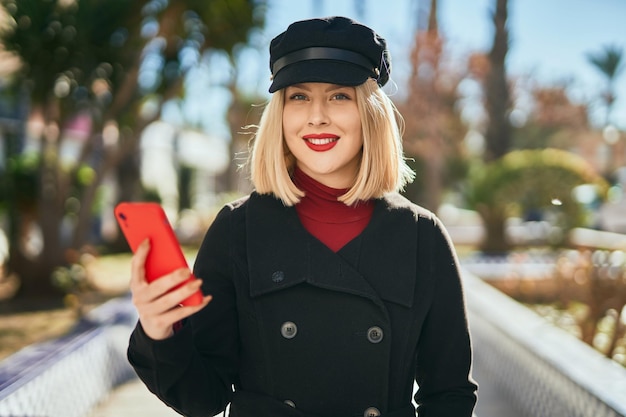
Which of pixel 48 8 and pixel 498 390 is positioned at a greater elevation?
pixel 48 8

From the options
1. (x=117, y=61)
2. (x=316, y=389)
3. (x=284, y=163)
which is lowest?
(x=316, y=389)

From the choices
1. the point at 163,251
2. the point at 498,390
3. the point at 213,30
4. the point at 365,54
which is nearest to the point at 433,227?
the point at 365,54

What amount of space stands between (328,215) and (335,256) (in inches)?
5.4

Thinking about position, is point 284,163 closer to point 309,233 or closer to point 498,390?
point 309,233

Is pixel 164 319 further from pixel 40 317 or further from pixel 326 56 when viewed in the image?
pixel 40 317

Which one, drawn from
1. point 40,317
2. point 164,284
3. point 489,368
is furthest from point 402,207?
point 40,317

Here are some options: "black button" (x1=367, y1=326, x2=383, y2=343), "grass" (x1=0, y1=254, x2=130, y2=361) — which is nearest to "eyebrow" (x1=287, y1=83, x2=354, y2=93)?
"black button" (x1=367, y1=326, x2=383, y2=343)

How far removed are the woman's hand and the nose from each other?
571 mm

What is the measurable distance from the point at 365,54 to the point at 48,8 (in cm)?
934

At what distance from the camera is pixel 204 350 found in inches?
72.0

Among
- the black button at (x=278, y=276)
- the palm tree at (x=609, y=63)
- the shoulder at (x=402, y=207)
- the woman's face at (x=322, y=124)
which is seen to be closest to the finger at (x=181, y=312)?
the black button at (x=278, y=276)

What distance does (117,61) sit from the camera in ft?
36.1

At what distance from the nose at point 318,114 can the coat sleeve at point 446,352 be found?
460 mm

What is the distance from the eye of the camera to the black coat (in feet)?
5.93
